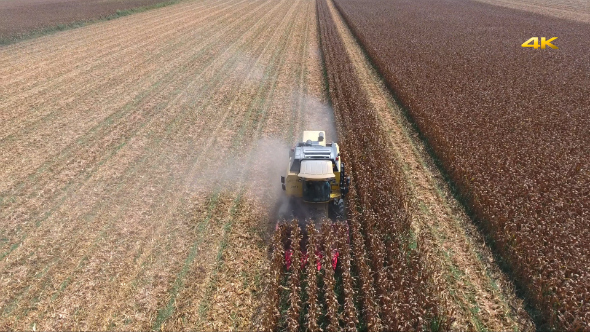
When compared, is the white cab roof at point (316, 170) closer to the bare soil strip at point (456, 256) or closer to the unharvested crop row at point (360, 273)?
the unharvested crop row at point (360, 273)

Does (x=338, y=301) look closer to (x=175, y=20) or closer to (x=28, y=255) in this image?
(x=28, y=255)

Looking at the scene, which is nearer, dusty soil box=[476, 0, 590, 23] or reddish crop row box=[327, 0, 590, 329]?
reddish crop row box=[327, 0, 590, 329]

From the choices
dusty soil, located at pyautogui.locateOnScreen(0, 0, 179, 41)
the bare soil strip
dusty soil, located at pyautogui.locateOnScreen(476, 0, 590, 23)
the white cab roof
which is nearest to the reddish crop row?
→ the bare soil strip

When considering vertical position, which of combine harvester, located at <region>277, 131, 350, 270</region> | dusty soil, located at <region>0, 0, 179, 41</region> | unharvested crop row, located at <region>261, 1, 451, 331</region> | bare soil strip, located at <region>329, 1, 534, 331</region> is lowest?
bare soil strip, located at <region>329, 1, 534, 331</region>

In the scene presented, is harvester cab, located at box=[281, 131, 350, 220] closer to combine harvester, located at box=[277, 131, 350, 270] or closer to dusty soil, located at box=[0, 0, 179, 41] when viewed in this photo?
→ combine harvester, located at box=[277, 131, 350, 270]

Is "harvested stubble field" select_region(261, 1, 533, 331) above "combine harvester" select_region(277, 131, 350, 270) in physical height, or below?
below

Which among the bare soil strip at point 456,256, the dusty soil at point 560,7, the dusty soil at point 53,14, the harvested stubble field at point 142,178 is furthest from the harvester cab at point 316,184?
the dusty soil at point 560,7

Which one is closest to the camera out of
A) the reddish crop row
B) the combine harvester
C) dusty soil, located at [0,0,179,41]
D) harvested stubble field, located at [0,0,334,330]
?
harvested stubble field, located at [0,0,334,330]
